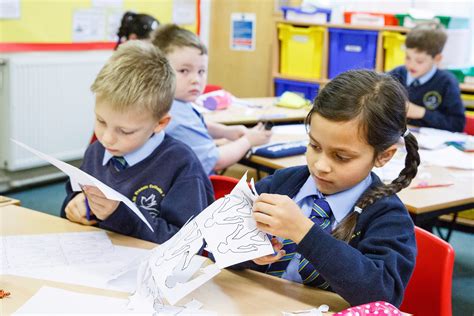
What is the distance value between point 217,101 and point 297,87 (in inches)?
67.5

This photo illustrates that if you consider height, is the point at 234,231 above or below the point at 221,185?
above

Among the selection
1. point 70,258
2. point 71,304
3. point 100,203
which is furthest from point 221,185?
point 71,304

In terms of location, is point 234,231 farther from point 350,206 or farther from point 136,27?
point 136,27

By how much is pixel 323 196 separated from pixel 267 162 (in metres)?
1.26

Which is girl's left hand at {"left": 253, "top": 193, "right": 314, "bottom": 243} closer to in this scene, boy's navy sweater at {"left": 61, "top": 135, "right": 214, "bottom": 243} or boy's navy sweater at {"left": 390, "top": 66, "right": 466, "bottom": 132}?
boy's navy sweater at {"left": 61, "top": 135, "right": 214, "bottom": 243}

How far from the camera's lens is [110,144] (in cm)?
173

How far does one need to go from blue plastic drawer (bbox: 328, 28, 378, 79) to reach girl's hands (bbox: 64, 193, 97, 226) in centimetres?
346

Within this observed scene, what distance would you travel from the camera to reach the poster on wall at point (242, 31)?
5.62 metres

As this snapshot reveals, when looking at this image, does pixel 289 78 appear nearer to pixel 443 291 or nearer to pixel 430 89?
pixel 430 89

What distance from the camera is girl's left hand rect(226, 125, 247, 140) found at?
3084mm

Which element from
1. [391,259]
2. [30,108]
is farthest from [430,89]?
[391,259]

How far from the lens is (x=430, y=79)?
389cm

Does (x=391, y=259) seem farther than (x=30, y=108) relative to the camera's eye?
No

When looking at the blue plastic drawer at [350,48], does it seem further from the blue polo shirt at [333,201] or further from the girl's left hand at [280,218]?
the girl's left hand at [280,218]
